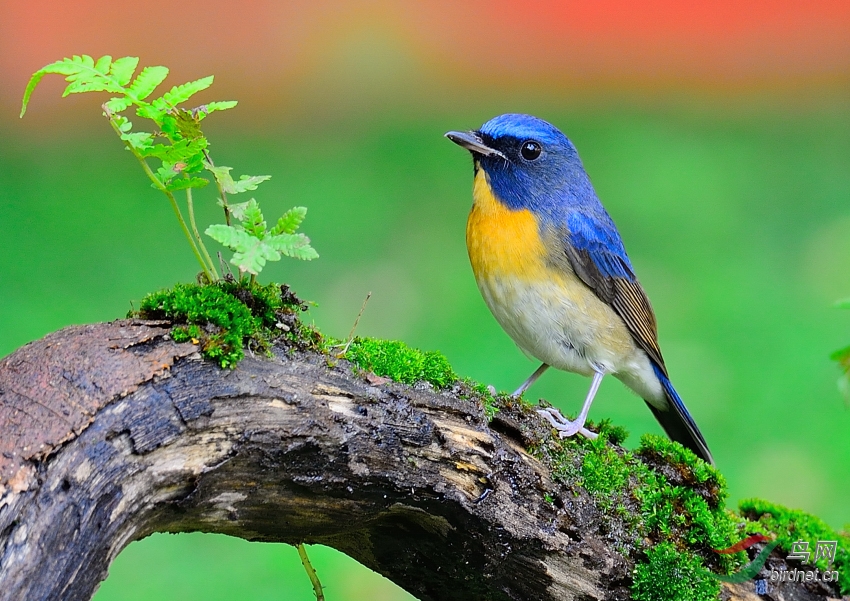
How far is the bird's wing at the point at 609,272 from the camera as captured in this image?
185 inches

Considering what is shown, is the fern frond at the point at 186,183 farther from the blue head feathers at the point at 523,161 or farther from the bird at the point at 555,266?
the blue head feathers at the point at 523,161

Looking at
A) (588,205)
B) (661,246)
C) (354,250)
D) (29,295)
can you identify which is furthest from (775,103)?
(29,295)

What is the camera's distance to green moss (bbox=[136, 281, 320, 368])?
2.89m

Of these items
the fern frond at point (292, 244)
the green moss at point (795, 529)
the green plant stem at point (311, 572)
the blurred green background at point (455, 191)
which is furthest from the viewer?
the blurred green background at point (455, 191)

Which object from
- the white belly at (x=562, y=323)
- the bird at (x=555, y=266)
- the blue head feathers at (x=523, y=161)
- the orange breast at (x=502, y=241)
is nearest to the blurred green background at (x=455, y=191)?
the bird at (x=555, y=266)

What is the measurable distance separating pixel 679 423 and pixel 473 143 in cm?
188

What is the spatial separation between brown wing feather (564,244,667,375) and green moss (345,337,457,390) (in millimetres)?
1442

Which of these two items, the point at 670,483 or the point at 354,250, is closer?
the point at 670,483

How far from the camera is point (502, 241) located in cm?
461

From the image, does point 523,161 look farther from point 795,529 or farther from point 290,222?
point 795,529

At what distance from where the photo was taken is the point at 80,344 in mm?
2732

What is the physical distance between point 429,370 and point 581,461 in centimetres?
75

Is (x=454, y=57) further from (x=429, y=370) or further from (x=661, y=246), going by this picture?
(x=429, y=370)

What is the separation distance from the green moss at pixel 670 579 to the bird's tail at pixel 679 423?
127 cm
